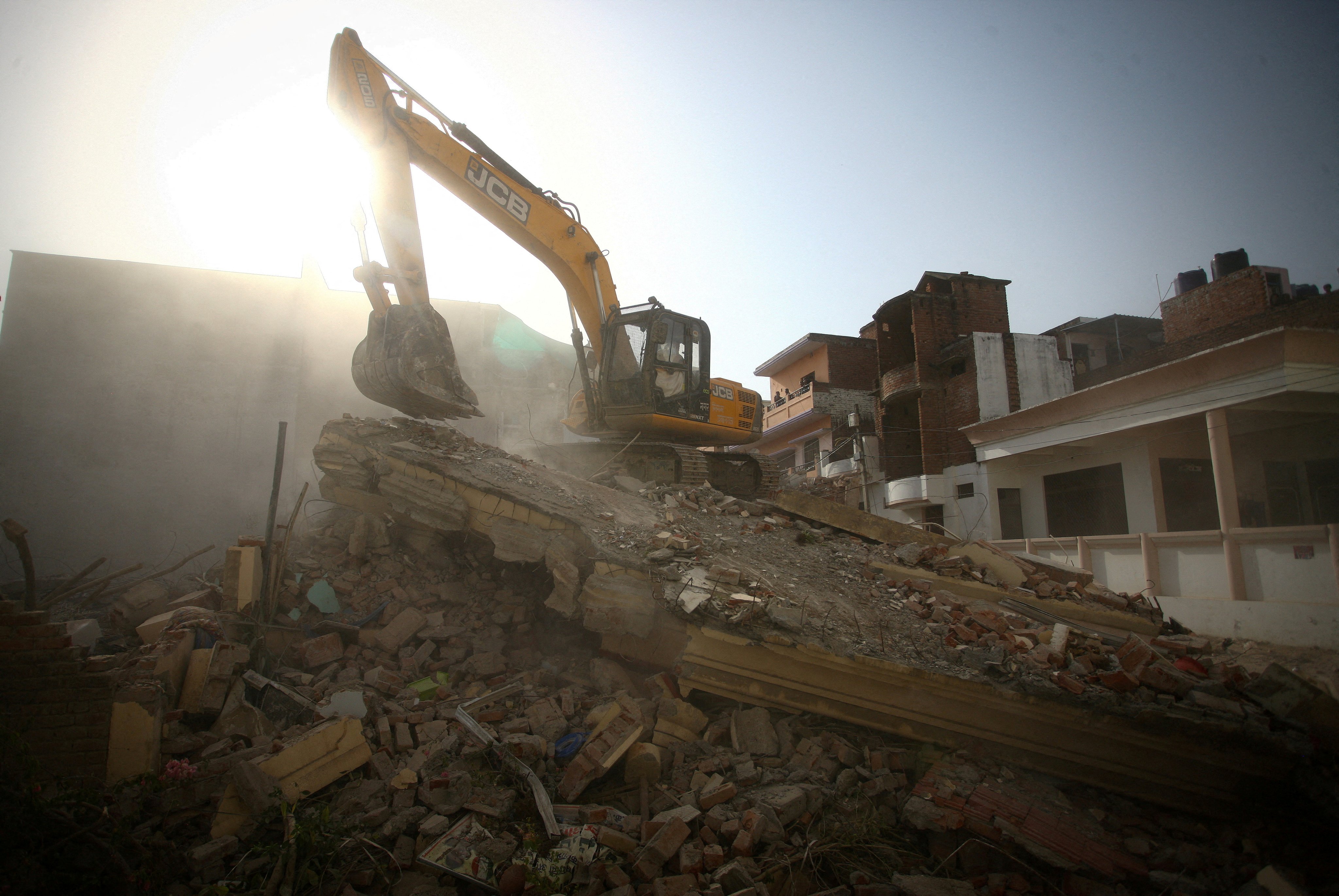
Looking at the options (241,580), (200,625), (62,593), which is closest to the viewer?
(200,625)

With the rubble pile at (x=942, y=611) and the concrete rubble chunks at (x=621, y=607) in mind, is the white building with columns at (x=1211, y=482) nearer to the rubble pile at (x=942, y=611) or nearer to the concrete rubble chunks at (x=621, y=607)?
the rubble pile at (x=942, y=611)

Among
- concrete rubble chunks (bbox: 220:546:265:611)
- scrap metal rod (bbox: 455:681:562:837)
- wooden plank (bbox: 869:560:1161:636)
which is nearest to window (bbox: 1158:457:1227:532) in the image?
wooden plank (bbox: 869:560:1161:636)

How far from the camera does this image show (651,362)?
8.21 meters

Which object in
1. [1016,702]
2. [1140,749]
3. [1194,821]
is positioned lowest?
[1194,821]

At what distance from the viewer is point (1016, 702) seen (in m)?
3.64

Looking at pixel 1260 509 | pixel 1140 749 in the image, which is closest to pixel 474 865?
pixel 1140 749

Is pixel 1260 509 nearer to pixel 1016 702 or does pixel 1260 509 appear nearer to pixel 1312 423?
pixel 1312 423

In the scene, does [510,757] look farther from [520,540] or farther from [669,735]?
[520,540]

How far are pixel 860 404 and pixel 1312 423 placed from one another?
14026mm

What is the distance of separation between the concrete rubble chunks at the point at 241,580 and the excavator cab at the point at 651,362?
4.65 metres

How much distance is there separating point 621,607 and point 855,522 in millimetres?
3555

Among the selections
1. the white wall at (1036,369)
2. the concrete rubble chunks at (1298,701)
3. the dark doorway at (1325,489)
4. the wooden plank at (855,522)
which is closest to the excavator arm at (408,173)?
the wooden plank at (855,522)

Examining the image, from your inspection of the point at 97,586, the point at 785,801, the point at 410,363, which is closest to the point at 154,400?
the point at 97,586

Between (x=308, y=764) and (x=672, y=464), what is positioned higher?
(x=672, y=464)
